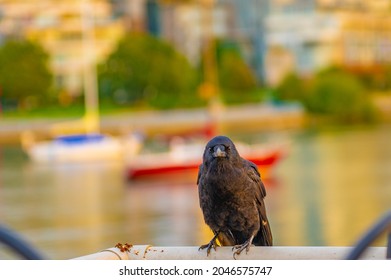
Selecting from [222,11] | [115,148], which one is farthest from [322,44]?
[115,148]

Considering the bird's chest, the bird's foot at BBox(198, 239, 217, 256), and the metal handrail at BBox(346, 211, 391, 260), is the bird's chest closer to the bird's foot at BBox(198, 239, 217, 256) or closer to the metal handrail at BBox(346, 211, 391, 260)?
the bird's foot at BBox(198, 239, 217, 256)

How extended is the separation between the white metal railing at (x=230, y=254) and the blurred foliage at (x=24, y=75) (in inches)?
1268

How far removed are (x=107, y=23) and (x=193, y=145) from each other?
20.1 m

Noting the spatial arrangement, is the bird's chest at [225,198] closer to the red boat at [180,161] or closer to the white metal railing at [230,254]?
the white metal railing at [230,254]

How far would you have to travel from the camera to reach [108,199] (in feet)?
54.8

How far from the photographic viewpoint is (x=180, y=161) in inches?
749

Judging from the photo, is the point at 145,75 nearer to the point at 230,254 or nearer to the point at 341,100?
the point at 341,100

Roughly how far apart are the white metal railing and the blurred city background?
28.2 ft

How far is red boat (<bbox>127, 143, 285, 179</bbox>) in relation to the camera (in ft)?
60.1

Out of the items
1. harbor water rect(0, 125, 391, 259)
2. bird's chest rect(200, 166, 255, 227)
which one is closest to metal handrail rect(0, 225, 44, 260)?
bird's chest rect(200, 166, 255, 227)

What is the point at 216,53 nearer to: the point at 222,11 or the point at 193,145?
the point at 222,11

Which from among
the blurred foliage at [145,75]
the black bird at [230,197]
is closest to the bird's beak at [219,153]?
the black bird at [230,197]

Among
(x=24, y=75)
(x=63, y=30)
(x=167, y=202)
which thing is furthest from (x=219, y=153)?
(x=63, y=30)
